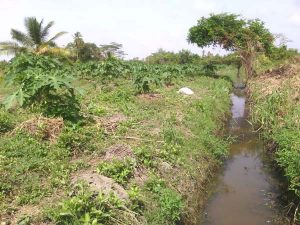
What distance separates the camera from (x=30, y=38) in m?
20.0

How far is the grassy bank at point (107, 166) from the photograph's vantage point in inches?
179

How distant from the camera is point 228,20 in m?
21.6

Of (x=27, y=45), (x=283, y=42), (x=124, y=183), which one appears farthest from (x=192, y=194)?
(x=283, y=42)

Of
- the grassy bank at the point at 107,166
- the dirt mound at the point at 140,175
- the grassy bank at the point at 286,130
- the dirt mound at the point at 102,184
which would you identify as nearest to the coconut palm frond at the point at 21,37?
the grassy bank at the point at 107,166

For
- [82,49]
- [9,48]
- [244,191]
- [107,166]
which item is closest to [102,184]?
[107,166]

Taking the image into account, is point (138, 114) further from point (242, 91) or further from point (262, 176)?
point (242, 91)

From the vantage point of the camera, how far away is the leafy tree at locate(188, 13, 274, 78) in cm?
2080

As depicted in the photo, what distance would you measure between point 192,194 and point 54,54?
15089mm

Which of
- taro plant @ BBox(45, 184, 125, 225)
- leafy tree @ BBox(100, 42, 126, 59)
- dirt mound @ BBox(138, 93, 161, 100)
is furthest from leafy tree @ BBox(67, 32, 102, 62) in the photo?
taro plant @ BBox(45, 184, 125, 225)

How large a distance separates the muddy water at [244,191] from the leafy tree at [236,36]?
10972 mm

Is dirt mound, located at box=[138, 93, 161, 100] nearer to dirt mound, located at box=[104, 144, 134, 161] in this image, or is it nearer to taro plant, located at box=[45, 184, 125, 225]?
dirt mound, located at box=[104, 144, 134, 161]

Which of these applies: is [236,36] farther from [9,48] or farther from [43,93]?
[43,93]

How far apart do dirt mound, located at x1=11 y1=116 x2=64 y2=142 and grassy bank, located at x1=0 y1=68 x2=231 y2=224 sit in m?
0.02

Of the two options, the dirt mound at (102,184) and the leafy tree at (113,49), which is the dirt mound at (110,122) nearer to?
the dirt mound at (102,184)
